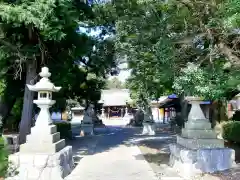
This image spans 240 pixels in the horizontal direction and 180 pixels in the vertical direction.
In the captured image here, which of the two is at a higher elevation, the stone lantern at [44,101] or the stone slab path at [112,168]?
the stone lantern at [44,101]

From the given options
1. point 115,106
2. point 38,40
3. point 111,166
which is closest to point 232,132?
point 111,166

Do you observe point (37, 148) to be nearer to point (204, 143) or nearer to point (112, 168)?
point (112, 168)

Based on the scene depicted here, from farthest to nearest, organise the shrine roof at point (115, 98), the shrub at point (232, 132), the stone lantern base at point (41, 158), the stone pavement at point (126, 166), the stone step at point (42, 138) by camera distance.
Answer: the shrine roof at point (115, 98)
the shrub at point (232, 132)
the stone step at point (42, 138)
the stone pavement at point (126, 166)
the stone lantern base at point (41, 158)

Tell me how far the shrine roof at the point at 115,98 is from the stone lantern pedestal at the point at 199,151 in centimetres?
4882

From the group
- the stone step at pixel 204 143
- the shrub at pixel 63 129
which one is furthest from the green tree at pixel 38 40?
the stone step at pixel 204 143

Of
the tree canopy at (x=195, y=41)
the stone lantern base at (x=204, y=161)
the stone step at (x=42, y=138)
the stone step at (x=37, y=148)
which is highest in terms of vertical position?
the tree canopy at (x=195, y=41)

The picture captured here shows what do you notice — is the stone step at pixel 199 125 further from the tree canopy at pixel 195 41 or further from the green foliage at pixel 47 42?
the green foliage at pixel 47 42

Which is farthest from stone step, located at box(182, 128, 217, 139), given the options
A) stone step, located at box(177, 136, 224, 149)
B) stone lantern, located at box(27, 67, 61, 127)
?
stone lantern, located at box(27, 67, 61, 127)

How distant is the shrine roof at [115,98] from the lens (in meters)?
62.2

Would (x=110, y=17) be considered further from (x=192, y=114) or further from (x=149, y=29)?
(x=192, y=114)

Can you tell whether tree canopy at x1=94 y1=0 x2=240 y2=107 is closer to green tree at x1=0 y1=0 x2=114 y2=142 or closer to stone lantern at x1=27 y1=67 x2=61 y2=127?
green tree at x1=0 y1=0 x2=114 y2=142

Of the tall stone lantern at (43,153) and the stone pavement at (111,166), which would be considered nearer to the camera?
the tall stone lantern at (43,153)

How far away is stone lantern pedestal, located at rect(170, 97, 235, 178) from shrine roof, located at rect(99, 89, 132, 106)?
160ft

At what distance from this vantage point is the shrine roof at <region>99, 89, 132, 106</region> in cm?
6219
